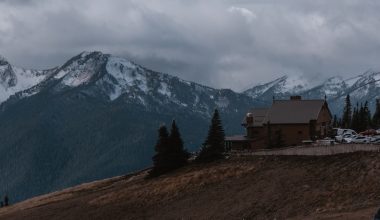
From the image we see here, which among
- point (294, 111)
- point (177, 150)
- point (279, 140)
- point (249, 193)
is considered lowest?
point (249, 193)

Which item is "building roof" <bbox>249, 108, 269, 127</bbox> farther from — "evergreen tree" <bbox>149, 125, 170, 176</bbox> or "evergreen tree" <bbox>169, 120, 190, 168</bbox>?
"evergreen tree" <bbox>149, 125, 170, 176</bbox>

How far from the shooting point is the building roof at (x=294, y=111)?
108 metres

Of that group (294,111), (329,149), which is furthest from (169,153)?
(294,111)

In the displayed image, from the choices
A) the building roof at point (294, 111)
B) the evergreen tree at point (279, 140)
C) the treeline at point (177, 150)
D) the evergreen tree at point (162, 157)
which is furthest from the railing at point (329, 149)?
the building roof at point (294, 111)

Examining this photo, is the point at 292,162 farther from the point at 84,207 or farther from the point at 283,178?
the point at 84,207

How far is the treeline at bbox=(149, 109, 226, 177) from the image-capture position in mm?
84562

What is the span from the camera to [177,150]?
87562 millimetres

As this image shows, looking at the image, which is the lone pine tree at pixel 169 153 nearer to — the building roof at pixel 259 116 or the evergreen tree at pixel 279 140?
the evergreen tree at pixel 279 140

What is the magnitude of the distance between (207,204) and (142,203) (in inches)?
377

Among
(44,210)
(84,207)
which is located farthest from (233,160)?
(44,210)

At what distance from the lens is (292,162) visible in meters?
68.2

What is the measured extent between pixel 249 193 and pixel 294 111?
165 feet

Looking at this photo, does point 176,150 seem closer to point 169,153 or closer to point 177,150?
point 177,150

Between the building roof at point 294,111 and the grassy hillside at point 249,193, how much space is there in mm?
30016
